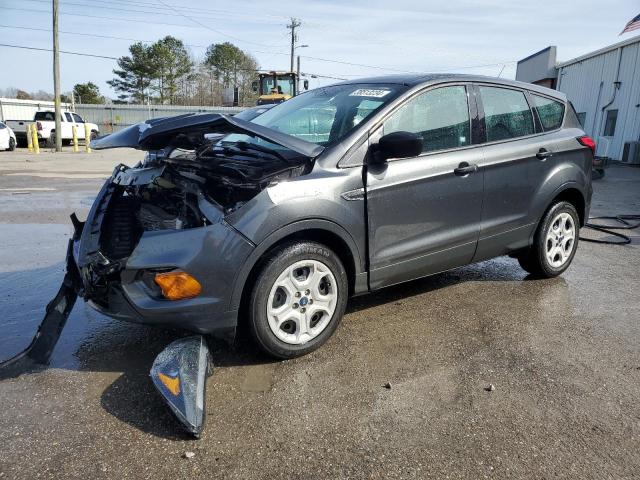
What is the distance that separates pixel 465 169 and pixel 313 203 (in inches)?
53.6

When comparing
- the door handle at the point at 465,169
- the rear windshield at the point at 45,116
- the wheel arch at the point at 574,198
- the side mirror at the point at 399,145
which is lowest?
the wheel arch at the point at 574,198

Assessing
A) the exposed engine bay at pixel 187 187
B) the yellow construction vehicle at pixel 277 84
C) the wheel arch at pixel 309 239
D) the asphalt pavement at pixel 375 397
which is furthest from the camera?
the yellow construction vehicle at pixel 277 84

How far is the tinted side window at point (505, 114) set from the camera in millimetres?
4051

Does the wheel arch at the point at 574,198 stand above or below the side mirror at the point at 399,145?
below

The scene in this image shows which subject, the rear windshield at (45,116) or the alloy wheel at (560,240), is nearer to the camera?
the alloy wheel at (560,240)

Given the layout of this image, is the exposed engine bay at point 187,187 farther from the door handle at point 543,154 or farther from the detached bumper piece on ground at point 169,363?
the door handle at point 543,154

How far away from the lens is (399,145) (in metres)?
3.21

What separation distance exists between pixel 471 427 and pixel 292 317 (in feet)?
3.92

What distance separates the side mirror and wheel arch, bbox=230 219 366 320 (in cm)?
58

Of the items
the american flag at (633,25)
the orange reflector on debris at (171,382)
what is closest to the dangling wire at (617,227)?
the orange reflector on debris at (171,382)

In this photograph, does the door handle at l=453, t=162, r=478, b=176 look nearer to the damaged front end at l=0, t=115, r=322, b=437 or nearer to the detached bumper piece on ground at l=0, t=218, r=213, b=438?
the damaged front end at l=0, t=115, r=322, b=437

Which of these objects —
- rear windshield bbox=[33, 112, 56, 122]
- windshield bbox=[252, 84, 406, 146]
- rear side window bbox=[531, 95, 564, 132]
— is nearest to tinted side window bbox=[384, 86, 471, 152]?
windshield bbox=[252, 84, 406, 146]

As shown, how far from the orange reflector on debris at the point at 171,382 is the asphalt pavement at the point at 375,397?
0.17m

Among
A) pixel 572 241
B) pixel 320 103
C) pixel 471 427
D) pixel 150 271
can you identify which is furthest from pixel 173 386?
pixel 572 241
